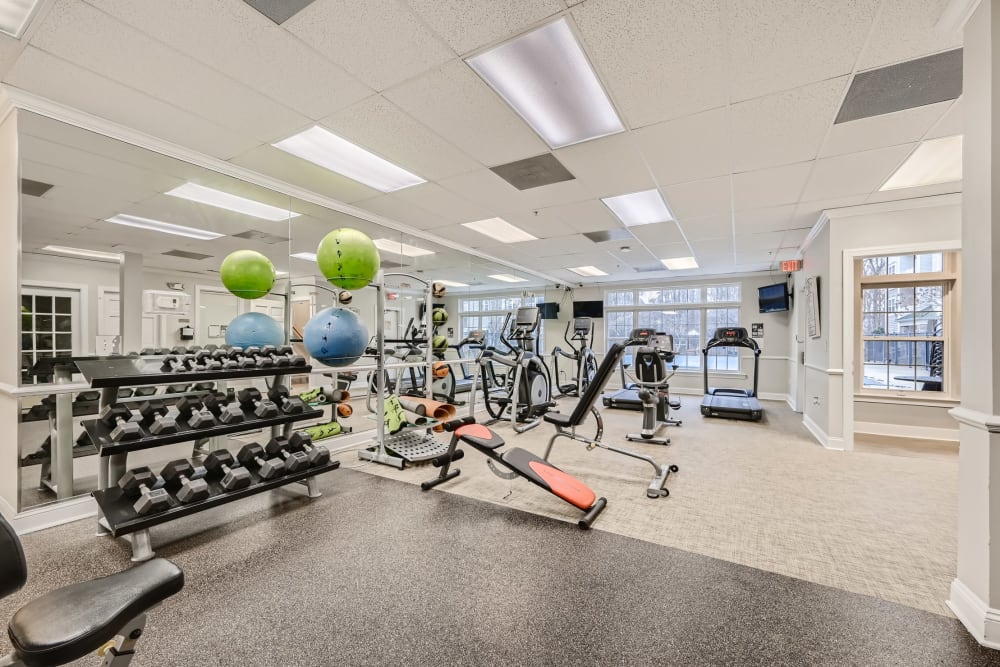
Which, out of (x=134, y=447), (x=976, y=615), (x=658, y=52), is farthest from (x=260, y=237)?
(x=976, y=615)

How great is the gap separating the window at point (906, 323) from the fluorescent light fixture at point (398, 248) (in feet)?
19.2

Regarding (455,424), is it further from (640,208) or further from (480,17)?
(640,208)

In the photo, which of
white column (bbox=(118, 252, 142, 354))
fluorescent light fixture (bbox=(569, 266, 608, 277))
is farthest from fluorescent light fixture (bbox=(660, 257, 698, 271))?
white column (bbox=(118, 252, 142, 354))

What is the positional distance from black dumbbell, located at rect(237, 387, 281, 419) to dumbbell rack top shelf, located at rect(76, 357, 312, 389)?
235 millimetres

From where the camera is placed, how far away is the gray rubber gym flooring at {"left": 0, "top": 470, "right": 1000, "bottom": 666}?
1.59m

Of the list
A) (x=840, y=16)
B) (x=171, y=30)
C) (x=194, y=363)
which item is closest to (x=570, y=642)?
(x=194, y=363)

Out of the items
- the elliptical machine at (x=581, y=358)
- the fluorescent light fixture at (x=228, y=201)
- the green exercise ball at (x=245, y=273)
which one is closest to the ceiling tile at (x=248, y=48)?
the green exercise ball at (x=245, y=273)

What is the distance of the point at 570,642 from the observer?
5.38 ft

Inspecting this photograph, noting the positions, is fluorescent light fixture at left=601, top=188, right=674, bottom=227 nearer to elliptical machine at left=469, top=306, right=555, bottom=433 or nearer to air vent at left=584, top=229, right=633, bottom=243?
air vent at left=584, top=229, right=633, bottom=243

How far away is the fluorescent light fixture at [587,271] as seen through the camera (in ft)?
27.3

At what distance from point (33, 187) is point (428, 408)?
3.19 meters

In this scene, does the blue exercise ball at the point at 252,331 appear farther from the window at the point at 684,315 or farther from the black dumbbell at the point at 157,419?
the window at the point at 684,315

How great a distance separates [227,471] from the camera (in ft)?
8.45

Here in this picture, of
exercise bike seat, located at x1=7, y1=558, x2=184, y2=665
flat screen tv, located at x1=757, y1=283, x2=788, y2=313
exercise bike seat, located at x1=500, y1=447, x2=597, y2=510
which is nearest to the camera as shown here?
exercise bike seat, located at x1=7, y1=558, x2=184, y2=665
